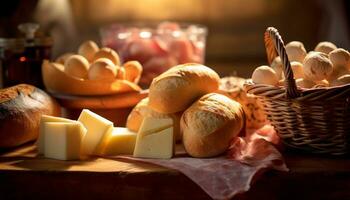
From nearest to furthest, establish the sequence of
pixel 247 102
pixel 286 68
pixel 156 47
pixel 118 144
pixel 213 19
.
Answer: pixel 286 68, pixel 118 144, pixel 247 102, pixel 156 47, pixel 213 19

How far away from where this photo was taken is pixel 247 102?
0.85 meters

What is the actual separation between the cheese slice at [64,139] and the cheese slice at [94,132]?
0.02m

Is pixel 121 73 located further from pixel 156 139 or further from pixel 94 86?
pixel 156 139

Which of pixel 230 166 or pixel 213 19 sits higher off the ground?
pixel 213 19

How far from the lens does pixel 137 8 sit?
129 cm

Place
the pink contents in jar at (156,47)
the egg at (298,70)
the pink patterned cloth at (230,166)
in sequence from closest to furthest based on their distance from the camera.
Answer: the pink patterned cloth at (230,166), the egg at (298,70), the pink contents in jar at (156,47)

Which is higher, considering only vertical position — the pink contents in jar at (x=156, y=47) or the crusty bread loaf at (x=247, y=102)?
the pink contents in jar at (x=156, y=47)

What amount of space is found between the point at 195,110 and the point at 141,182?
13cm

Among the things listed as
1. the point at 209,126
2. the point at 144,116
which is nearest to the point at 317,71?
the point at 209,126

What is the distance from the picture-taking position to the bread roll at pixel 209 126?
27.2 inches

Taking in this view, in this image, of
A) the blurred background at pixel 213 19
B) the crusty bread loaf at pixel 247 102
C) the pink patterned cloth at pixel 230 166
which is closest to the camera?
the pink patterned cloth at pixel 230 166

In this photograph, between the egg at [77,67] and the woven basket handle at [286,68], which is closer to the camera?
the woven basket handle at [286,68]

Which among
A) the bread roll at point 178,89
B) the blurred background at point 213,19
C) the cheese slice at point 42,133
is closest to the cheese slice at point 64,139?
the cheese slice at point 42,133

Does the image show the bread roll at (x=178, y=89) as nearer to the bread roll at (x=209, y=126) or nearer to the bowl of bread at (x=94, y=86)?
the bread roll at (x=209, y=126)
